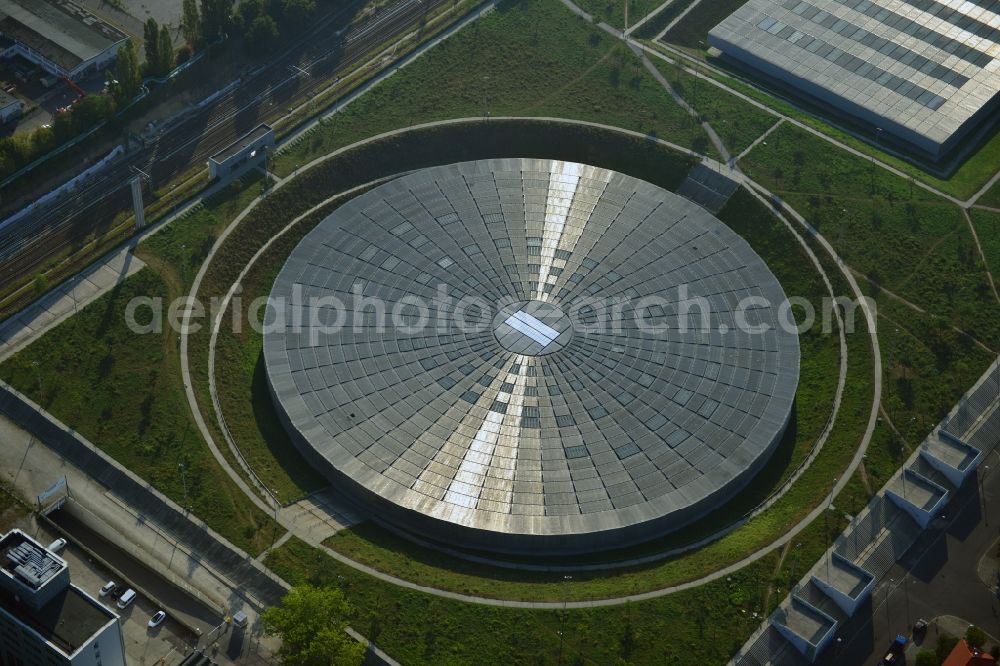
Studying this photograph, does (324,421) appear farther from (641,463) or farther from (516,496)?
(641,463)

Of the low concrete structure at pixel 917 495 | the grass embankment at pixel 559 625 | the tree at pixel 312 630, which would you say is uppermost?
the low concrete structure at pixel 917 495

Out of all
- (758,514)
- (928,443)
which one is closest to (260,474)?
(758,514)

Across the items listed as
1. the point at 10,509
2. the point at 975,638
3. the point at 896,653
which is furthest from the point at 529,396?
the point at 10,509

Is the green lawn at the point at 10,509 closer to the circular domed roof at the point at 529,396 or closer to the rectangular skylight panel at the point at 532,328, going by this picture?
the circular domed roof at the point at 529,396

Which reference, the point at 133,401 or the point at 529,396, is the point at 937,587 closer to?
the point at 529,396

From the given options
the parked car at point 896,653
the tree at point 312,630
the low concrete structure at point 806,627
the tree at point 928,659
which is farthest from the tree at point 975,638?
the tree at point 312,630

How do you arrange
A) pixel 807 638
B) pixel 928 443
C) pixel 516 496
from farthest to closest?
1. pixel 928 443
2. pixel 516 496
3. pixel 807 638

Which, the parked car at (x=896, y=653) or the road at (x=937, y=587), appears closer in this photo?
the parked car at (x=896, y=653)
